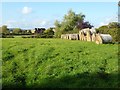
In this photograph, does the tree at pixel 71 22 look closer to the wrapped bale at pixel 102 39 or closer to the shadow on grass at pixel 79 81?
the wrapped bale at pixel 102 39

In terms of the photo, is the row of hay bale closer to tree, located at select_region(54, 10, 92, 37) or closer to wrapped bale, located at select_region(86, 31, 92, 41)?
wrapped bale, located at select_region(86, 31, 92, 41)

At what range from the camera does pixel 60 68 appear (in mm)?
20984

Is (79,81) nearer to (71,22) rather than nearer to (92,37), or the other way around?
(92,37)

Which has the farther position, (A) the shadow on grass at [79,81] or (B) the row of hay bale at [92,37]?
(B) the row of hay bale at [92,37]

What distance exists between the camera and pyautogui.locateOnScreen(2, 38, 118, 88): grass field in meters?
18.3

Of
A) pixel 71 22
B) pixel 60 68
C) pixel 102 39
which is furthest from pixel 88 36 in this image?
pixel 71 22

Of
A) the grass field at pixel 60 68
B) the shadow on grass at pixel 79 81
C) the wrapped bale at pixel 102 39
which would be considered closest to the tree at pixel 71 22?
the wrapped bale at pixel 102 39

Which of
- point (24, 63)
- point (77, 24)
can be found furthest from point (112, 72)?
point (77, 24)

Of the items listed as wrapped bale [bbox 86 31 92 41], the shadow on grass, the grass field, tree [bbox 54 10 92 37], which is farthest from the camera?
tree [bbox 54 10 92 37]

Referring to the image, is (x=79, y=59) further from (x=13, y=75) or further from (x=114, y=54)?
(x=13, y=75)

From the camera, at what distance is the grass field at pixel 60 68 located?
18.3 meters

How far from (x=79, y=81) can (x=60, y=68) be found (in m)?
3.03

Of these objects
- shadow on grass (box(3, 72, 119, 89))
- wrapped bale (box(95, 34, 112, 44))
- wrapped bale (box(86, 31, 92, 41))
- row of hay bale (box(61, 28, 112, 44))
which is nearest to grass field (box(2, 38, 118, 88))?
shadow on grass (box(3, 72, 119, 89))

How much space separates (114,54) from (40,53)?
603 centimetres
